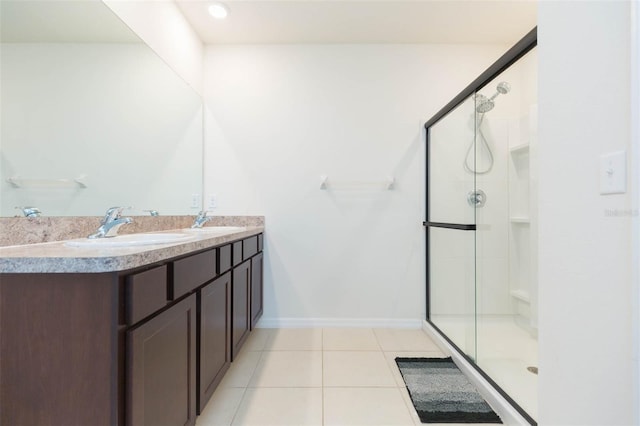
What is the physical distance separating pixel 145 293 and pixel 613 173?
1286 mm

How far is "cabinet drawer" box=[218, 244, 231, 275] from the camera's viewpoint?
1.46 metres

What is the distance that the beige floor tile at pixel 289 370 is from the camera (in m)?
1.70

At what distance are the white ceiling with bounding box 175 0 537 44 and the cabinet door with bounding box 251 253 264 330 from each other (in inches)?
69.5

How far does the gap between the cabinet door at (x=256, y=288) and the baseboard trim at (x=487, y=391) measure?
135 centimetres

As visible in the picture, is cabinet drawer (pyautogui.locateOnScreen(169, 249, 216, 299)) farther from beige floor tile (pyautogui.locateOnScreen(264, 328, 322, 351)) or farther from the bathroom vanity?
beige floor tile (pyautogui.locateOnScreen(264, 328, 322, 351))

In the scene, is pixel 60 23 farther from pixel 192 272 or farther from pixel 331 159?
pixel 331 159

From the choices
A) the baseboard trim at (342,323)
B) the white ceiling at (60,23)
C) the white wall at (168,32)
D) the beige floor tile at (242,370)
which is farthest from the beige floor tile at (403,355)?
the white wall at (168,32)

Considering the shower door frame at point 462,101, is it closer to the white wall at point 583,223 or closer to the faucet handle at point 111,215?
the white wall at point 583,223

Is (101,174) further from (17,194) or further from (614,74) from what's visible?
(614,74)

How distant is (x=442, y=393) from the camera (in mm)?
1583

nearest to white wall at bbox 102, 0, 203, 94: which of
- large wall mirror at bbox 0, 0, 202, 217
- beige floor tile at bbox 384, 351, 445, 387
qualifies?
large wall mirror at bbox 0, 0, 202, 217

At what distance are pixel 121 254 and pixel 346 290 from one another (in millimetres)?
1989

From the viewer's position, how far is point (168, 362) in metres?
0.98

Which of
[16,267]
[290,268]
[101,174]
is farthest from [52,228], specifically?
[290,268]
